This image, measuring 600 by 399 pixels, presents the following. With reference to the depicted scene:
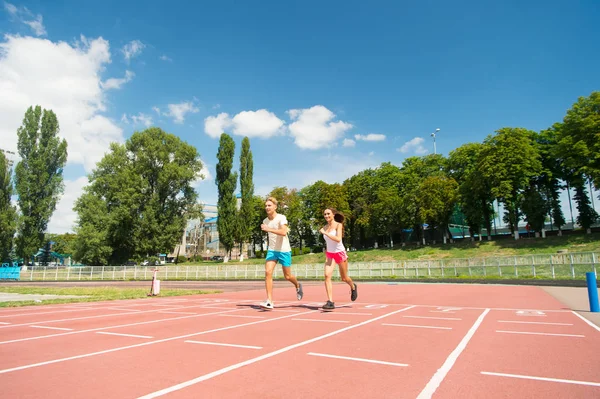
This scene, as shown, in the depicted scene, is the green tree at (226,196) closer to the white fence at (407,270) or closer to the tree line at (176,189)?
the tree line at (176,189)

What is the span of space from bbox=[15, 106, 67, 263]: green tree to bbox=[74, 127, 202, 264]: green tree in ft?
19.9

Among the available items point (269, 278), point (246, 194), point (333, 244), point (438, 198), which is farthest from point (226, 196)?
point (333, 244)

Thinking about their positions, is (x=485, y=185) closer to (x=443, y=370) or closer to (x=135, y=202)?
(x=135, y=202)

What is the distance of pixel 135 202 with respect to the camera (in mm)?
43938

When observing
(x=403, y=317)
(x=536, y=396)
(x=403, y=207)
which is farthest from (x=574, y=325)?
(x=403, y=207)

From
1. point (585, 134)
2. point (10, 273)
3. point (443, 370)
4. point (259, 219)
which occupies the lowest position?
point (10, 273)

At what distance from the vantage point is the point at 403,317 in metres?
7.08

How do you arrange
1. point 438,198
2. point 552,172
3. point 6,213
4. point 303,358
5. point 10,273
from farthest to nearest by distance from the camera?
point 438,198
point 552,172
point 6,213
point 10,273
point 303,358

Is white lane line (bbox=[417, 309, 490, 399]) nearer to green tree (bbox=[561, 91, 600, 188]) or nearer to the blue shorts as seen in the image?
the blue shorts

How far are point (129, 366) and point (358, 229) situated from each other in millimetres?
67091

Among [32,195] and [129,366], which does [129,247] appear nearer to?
[32,195]

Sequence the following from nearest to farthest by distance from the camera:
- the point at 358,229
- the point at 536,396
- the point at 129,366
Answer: the point at 536,396, the point at 129,366, the point at 358,229

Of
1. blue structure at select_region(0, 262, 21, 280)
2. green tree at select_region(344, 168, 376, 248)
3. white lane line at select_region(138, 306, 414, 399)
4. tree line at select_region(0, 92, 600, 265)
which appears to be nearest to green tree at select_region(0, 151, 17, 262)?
tree line at select_region(0, 92, 600, 265)

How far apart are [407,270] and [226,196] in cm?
3587
